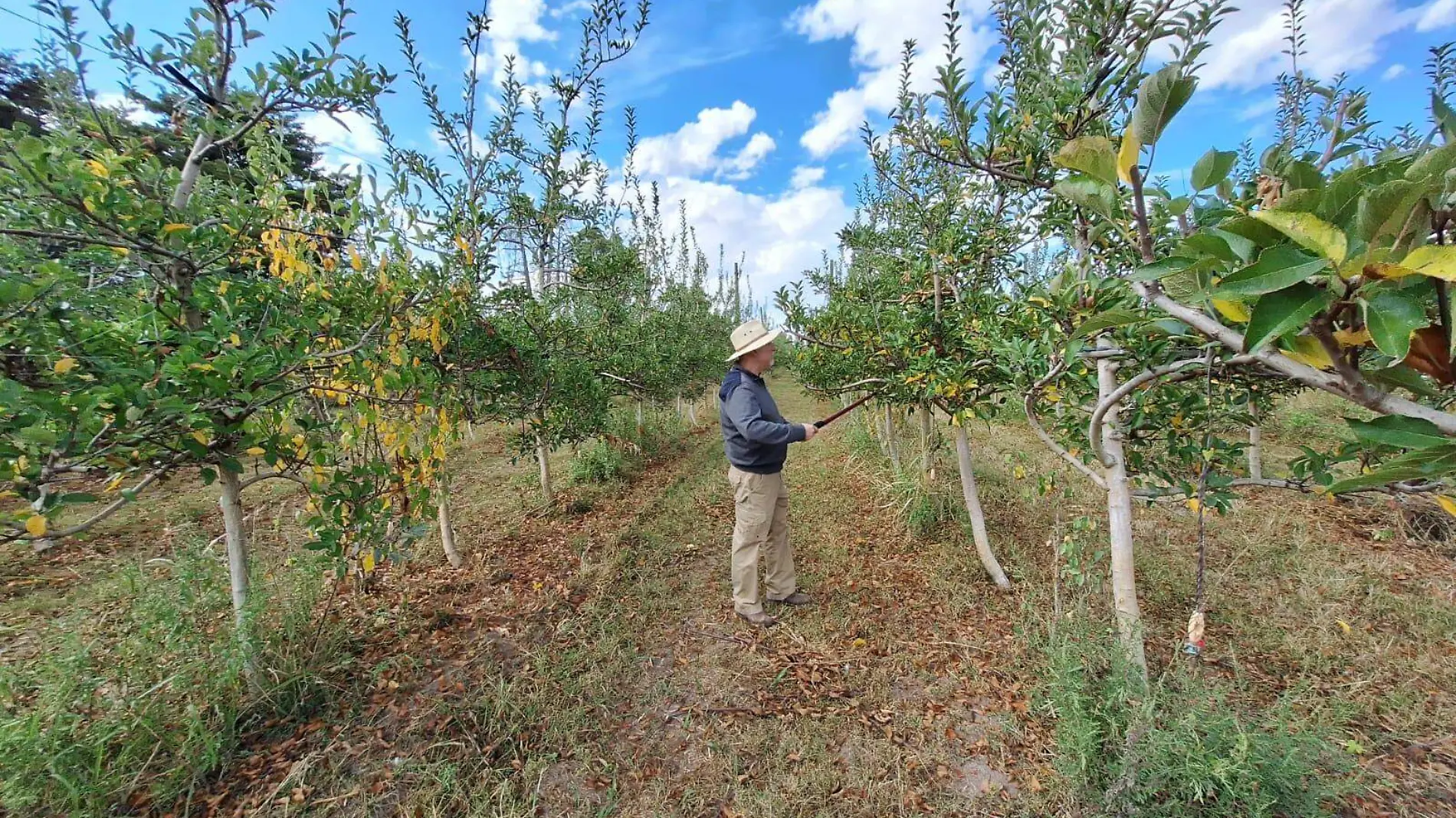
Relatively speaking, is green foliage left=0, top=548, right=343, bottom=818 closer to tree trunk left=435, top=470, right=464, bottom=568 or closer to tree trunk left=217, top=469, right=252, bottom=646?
tree trunk left=217, top=469, right=252, bottom=646

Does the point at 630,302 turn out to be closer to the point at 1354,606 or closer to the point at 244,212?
the point at 244,212

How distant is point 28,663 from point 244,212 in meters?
2.34

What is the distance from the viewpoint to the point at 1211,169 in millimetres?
814

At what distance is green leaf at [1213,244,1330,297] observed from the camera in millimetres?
573

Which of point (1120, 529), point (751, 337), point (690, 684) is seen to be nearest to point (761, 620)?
point (690, 684)

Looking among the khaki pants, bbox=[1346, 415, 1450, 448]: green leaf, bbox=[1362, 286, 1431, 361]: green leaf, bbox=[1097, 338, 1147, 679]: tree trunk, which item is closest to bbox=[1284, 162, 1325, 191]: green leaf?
bbox=[1362, 286, 1431, 361]: green leaf

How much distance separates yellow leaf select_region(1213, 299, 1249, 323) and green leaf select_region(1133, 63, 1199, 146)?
A: 26cm

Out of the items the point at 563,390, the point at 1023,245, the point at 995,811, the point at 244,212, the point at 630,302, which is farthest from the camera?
the point at 630,302

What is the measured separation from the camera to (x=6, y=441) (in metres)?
1.23

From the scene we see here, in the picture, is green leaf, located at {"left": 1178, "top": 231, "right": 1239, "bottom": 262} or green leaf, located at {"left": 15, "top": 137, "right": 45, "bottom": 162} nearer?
green leaf, located at {"left": 1178, "top": 231, "right": 1239, "bottom": 262}

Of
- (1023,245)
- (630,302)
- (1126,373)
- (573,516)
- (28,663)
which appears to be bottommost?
(573,516)


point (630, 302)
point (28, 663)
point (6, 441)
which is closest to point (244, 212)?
point (6, 441)

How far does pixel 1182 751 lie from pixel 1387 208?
2.25m

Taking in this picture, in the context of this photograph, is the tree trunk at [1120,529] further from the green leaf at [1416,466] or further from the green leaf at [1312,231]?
the green leaf at [1312,231]
